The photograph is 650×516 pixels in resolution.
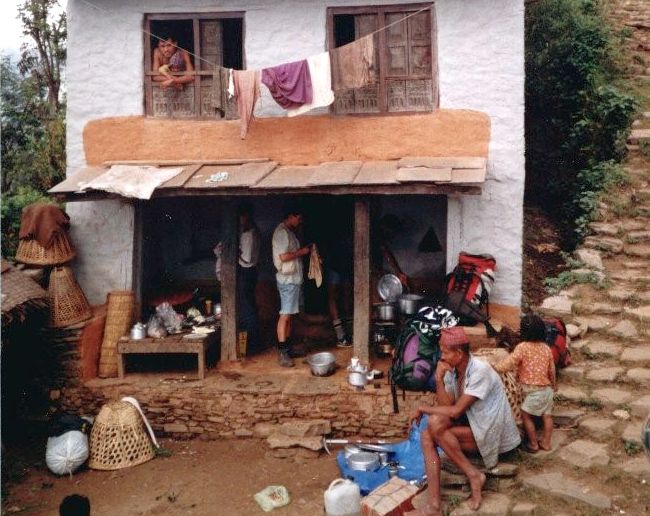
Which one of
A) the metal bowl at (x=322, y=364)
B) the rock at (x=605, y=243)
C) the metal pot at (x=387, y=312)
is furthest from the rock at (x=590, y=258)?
the metal bowl at (x=322, y=364)

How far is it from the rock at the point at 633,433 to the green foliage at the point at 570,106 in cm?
456

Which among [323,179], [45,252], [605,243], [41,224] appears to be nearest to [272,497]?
[323,179]

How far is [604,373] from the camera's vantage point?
7.18 m

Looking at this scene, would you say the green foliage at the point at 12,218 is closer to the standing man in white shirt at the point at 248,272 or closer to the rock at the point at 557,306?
the standing man in white shirt at the point at 248,272

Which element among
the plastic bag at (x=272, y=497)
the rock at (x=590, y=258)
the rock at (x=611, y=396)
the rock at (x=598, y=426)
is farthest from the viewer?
the rock at (x=590, y=258)

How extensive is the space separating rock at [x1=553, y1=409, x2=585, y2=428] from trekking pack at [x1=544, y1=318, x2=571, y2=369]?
28.9 inches

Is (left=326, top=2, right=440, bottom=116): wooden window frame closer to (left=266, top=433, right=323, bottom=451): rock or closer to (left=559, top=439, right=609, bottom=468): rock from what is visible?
(left=266, top=433, right=323, bottom=451): rock

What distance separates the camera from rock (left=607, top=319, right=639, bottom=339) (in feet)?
25.3

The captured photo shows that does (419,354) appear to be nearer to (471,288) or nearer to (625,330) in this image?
(471,288)

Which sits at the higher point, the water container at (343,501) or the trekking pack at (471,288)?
the trekking pack at (471,288)

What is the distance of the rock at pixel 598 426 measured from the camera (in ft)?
20.6

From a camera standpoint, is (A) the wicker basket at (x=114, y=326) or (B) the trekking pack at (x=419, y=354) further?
(A) the wicker basket at (x=114, y=326)

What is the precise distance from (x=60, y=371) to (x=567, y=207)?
8165mm

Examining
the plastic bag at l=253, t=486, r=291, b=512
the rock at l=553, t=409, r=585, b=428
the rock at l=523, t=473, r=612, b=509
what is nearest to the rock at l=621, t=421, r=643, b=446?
the rock at l=553, t=409, r=585, b=428
